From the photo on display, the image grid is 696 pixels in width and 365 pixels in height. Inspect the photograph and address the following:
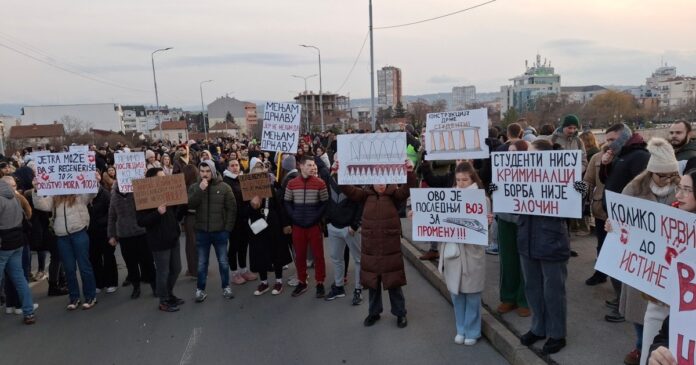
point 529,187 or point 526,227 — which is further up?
point 529,187

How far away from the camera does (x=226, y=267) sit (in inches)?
276

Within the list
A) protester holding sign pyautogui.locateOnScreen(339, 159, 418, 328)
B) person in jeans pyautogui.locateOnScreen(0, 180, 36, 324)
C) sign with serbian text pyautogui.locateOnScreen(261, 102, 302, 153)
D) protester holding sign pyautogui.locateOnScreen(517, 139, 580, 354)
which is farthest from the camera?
sign with serbian text pyautogui.locateOnScreen(261, 102, 302, 153)

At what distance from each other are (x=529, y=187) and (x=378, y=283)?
6.64 feet

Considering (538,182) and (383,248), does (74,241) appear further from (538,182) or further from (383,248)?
(538,182)

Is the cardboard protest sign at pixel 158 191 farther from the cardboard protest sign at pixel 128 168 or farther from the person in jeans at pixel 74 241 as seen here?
the person in jeans at pixel 74 241

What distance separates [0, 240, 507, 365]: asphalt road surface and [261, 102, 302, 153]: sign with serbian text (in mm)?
2403

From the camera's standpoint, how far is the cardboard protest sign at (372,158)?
225 inches

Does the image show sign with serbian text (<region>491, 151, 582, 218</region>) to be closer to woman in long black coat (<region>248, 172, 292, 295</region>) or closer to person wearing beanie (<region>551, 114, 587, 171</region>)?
person wearing beanie (<region>551, 114, 587, 171</region>)

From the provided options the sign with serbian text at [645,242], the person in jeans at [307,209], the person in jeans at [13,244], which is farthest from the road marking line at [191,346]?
the sign with serbian text at [645,242]

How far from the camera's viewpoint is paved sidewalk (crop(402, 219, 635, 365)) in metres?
4.33

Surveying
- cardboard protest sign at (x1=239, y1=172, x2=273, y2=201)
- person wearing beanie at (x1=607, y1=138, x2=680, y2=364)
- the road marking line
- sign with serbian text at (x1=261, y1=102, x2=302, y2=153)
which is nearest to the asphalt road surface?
the road marking line

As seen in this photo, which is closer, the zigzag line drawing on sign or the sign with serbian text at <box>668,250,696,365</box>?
the sign with serbian text at <box>668,250,696,365</box>

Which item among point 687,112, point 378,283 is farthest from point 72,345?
point 687,112

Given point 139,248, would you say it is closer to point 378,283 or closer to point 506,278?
point 378,283
